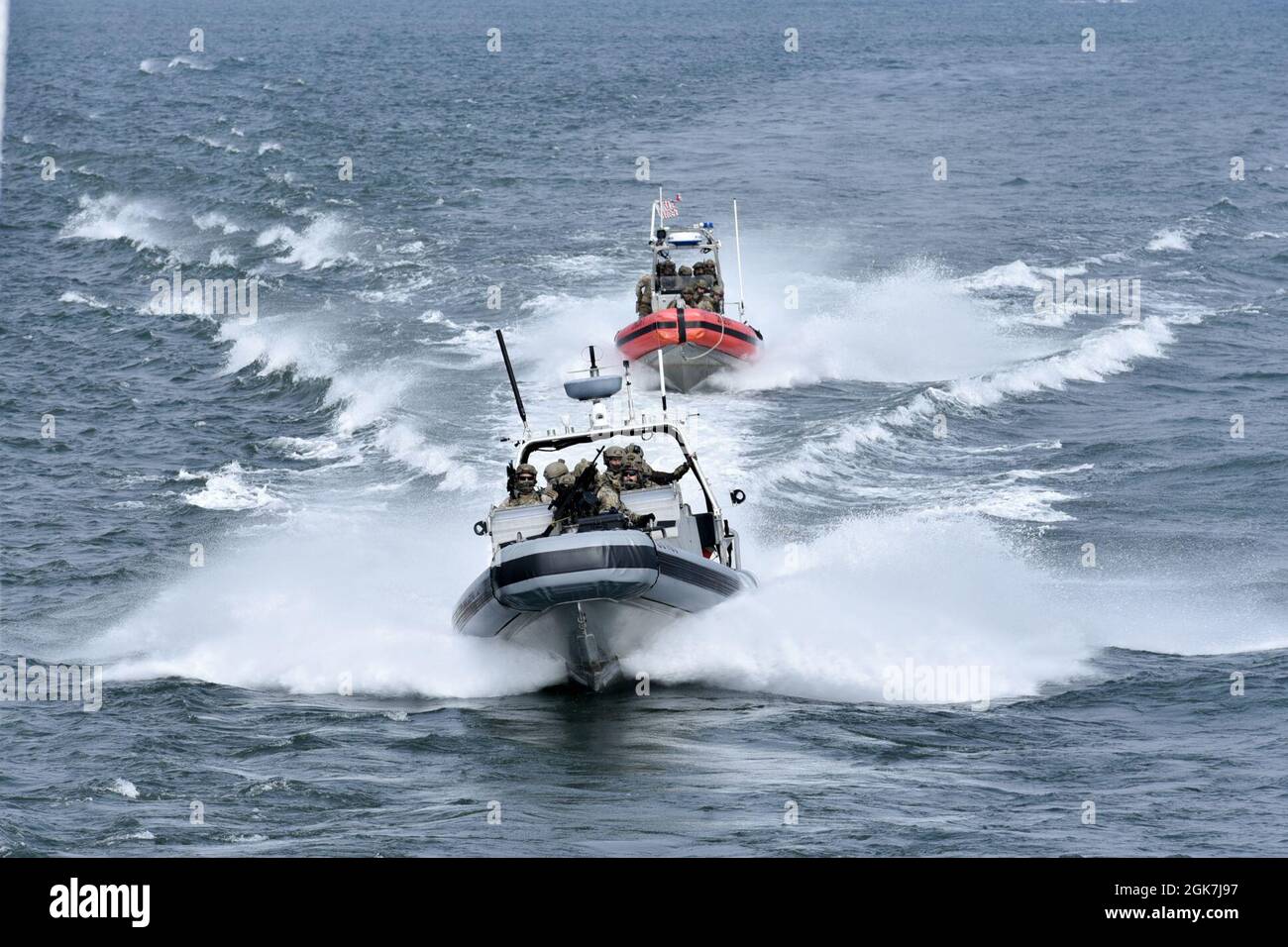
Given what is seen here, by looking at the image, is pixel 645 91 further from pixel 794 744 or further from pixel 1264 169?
pixel 794 744

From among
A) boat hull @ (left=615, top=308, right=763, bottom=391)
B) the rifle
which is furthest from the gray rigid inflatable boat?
boat hull @ (left=615, top=308, right=763, bottom=391)

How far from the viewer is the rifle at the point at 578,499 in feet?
63.8

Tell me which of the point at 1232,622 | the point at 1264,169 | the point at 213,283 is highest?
the point at 1264,169

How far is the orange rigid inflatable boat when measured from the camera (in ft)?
116

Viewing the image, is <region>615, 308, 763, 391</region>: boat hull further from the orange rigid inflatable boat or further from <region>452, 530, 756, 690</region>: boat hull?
<region>452, 530, 756, 690</region>: boat hull

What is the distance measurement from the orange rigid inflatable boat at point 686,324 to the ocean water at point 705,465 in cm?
77

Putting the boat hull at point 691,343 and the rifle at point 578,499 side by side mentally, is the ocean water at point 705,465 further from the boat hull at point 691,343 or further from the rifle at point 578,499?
the rifle at point 578,499

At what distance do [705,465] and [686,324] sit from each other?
5.45 m

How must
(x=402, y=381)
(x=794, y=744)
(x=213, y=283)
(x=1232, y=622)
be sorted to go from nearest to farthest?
(x=794, y=744) → (x=1232, y=622) → (x=402, y=381) → (x=213, y=283)

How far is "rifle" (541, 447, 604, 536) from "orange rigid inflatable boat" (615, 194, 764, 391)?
50.5 ft

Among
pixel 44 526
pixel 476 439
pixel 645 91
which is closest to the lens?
pixel 44 526

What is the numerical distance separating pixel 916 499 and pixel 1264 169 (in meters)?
37.2
